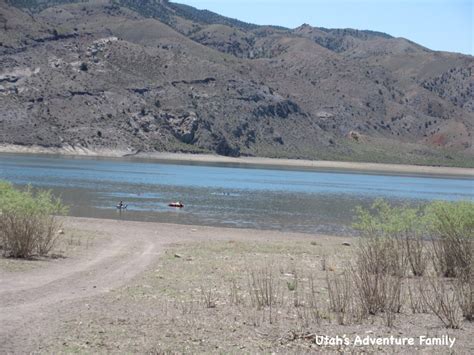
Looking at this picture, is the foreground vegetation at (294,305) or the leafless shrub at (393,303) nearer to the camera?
the foreground vegetation at (294,305)

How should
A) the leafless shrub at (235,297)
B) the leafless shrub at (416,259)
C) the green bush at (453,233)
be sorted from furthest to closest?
the leafless shrub at (416,259) < the green bush at (453,233) < the leafless shrub at (235,297)

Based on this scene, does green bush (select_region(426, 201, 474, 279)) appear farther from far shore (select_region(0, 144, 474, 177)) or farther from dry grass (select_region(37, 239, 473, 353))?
far shore (select_region(0, 144, 474, 177))

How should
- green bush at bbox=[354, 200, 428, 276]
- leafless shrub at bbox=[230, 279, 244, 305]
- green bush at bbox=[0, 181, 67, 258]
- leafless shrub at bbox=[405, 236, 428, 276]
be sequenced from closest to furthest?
leafless shrub at bbox=[230, 279, 244, 305] < green bush at bbox=[354, 200, 428, 276] < leafless shrub at bbox=[405, 236, 428, 276] < green bush at bbox=[0, 181, 67, 258]

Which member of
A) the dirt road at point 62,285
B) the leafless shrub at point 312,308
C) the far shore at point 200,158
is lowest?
the far shore at point 200,158

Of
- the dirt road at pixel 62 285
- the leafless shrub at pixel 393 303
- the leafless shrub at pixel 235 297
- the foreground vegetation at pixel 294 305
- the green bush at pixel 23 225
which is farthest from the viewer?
the green bush at pixel 23 225

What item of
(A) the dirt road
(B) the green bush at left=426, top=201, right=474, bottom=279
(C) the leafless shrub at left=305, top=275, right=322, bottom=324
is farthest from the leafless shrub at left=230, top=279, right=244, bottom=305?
(B) the green bush at left=426, top=201, right=474, bottom=279

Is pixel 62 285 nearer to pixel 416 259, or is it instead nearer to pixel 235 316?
pixel 235 316

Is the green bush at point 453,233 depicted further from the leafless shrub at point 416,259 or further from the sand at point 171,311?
the sand at point 171,311

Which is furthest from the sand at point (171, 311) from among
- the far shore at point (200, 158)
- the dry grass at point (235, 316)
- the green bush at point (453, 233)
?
the far shore at point (200, 158)

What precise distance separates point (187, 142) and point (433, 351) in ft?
555

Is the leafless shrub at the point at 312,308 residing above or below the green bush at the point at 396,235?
below

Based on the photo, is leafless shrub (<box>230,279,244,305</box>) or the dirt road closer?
the dirt road

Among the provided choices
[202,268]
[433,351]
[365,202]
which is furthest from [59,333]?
[365,202]

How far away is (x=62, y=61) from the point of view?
172m
